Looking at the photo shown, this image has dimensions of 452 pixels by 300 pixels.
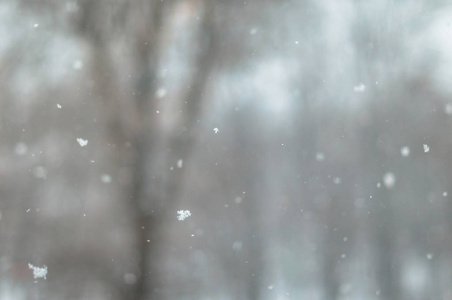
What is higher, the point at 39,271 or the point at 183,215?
the point at 183,215

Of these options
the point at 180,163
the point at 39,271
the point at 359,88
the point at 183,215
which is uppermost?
the point at 359,88

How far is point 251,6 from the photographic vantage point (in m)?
1.41

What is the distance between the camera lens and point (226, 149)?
1.39 m

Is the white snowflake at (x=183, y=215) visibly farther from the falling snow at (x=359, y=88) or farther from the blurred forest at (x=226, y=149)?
the falling snow at (x=359, y=88)

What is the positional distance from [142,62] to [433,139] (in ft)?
3.09

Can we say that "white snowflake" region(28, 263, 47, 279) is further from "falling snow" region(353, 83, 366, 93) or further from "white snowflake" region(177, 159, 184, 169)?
"falling snow" region(353, 83, 366, 93)

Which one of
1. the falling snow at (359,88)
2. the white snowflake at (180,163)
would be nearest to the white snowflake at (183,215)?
the white snowflake at (180,163)

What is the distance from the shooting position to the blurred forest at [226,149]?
1353mm

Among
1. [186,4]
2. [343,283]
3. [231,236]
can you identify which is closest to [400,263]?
[343,283]

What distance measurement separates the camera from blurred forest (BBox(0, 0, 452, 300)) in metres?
1.35

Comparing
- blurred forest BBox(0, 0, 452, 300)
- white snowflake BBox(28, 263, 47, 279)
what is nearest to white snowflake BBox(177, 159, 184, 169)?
blurred forest BBox(0, 0, 452, 300)

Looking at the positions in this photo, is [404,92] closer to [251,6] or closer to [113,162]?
[251,6]

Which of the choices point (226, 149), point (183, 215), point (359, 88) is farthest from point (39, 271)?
point (359, 88)

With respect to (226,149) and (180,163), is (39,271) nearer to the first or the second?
(180,163)
